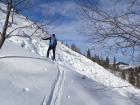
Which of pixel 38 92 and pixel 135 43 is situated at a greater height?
pixel 135 43

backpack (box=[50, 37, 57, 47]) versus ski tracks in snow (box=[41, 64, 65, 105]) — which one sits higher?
backpack (box=[50, 37, 57, 47])

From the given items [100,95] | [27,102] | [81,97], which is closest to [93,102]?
[81,97]

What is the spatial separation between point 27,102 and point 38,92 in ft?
5.36

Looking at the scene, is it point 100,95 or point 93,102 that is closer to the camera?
point 93,102

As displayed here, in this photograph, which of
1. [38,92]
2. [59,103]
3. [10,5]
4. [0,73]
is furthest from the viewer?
[10,5]

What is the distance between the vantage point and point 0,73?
40.8 feet

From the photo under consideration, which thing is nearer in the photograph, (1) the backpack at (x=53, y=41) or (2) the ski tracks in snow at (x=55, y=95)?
(2) the ski tracks in snow at (x=55, y=95)

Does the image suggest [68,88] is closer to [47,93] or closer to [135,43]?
[47,93]

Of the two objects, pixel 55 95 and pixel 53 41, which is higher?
pixel 53 41

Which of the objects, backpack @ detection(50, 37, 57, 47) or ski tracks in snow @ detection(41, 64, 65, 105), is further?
backpack @ detection(50, 37, 57, 47)

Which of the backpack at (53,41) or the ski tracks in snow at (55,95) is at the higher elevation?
the backpack at (53,41)

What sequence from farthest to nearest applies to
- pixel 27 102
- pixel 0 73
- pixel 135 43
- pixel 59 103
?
pixel 0 73
pixel 59 103
pixel 27 102
pixel 135 43

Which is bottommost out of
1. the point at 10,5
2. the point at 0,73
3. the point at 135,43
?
the point at 0,73

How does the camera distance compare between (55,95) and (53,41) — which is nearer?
(55,95)
